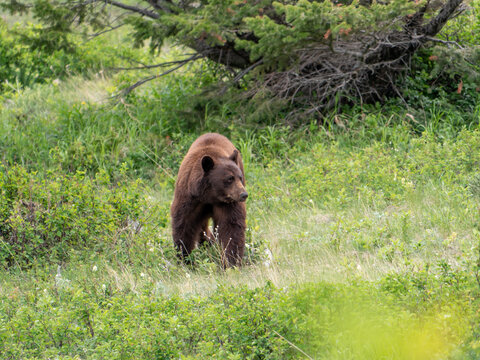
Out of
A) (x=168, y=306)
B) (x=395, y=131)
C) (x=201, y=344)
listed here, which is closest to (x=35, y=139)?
(x=395, y=131)

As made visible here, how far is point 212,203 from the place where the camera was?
623 centimetres

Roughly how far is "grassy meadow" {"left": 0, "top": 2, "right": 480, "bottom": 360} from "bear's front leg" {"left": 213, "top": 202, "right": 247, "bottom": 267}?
27cm

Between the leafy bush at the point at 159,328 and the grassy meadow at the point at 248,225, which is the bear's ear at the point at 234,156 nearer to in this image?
the grassy meadow at the point at 248,225

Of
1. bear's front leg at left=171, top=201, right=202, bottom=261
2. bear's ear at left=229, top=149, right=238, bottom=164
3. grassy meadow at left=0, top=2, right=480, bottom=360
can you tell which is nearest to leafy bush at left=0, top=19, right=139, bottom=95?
grassy meadow at left=0, top=2, right=480, bottom=360

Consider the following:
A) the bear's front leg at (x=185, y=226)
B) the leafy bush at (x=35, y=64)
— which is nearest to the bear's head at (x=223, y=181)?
the bear's front leg at (x=185, y=226)

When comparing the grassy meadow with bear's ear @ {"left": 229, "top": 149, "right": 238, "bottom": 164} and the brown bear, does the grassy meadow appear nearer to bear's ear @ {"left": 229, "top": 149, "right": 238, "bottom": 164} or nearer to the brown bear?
the brown bear

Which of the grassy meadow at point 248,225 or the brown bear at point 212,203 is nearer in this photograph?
the grassy meadow at point 248,225

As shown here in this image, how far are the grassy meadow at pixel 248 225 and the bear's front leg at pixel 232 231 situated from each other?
27cm

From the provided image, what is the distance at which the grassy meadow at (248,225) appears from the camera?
3.77 meters

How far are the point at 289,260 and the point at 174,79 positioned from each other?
731cm

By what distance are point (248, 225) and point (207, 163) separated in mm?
1475

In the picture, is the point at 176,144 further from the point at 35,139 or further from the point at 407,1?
the point at 407,1

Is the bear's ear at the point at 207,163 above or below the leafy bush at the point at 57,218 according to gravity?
above

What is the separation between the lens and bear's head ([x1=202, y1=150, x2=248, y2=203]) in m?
6.01
